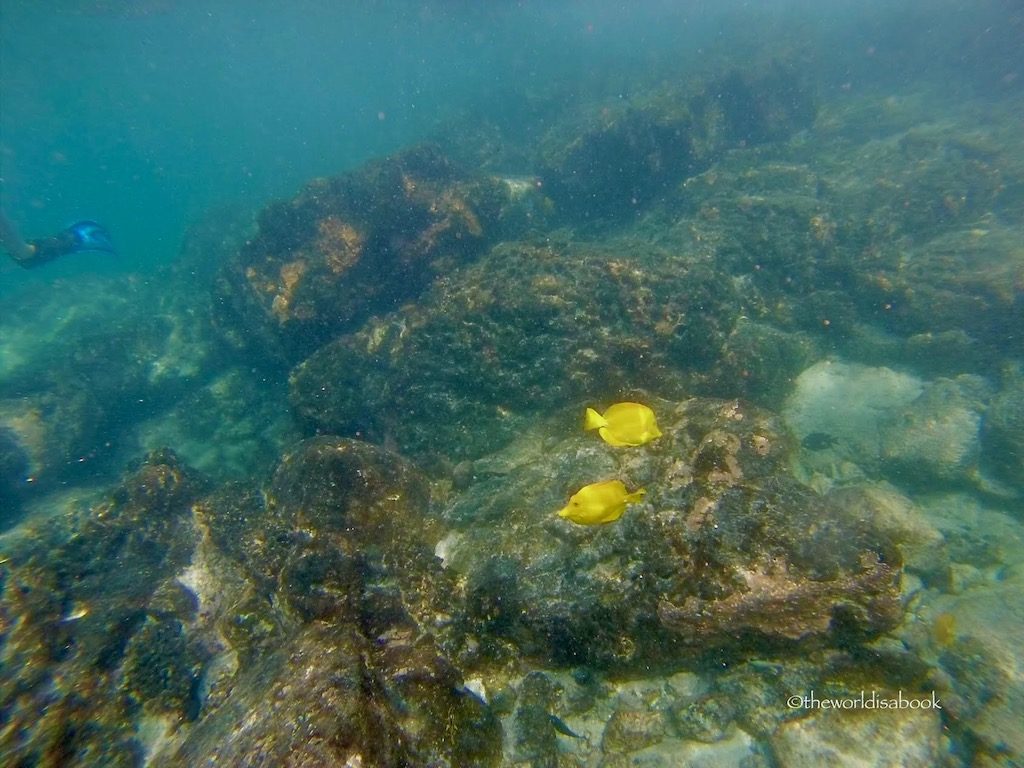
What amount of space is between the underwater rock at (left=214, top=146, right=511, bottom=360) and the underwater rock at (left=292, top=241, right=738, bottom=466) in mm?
2873

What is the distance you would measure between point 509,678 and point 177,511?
17.1 feet

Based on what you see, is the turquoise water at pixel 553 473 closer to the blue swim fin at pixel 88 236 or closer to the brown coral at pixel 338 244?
the brown coral at pixel 338 244

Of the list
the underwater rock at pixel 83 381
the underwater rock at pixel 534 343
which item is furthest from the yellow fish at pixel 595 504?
the underwater rock at pixel 83 381

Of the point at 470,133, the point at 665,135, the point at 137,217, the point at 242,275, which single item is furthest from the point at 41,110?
the point at 665,135

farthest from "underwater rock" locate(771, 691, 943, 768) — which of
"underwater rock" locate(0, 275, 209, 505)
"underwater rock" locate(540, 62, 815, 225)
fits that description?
"underwater rock" locate(0, 275, 209, 505)

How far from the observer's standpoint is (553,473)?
5.42 metres

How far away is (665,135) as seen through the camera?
13.3m

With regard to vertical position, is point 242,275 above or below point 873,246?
above

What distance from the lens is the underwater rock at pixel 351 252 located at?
32.1 ft

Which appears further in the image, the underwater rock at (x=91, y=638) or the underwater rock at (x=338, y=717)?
the underwater rock at (x=91, y=638)

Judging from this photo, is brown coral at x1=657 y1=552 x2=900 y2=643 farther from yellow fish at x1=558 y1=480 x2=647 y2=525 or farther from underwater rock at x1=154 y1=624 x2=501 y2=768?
underwater rock at x1=154 y1=624 x2=501 y2=768

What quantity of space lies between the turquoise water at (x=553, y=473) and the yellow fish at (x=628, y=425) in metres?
0.18

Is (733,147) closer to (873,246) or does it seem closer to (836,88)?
(873,246)

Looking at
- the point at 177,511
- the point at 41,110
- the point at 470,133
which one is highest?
the point at 41,110
